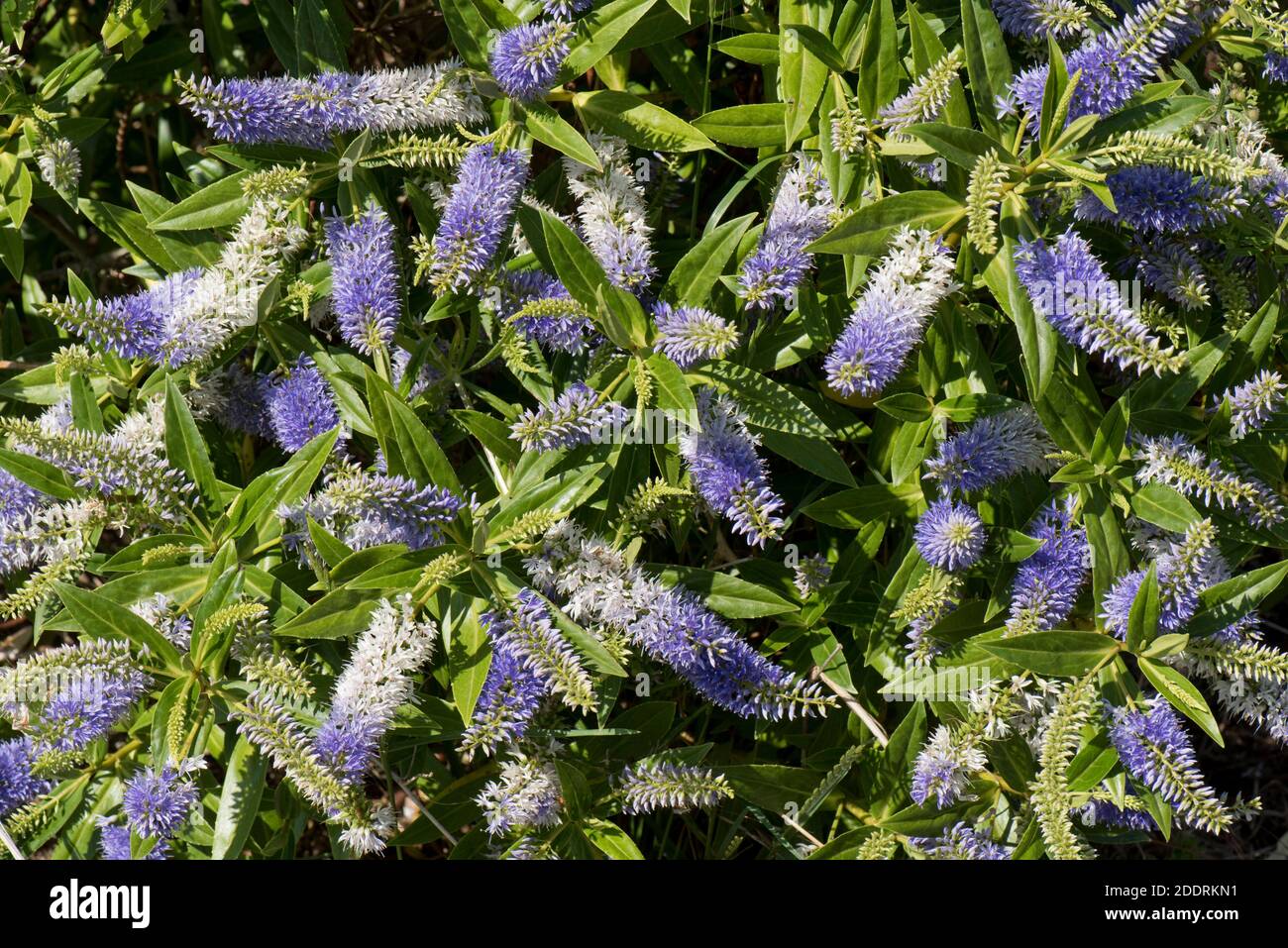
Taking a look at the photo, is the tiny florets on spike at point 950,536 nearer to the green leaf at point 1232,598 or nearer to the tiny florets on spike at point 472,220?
the green leaf at point 1232,598

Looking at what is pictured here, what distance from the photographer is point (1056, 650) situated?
8.14 feet

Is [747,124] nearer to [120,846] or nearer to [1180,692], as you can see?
[1180,692]

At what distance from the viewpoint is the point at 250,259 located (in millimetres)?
2717

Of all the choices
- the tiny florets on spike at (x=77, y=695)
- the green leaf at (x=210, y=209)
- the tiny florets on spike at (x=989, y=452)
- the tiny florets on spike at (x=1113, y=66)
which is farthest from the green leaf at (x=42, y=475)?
the tiny florets on spike at (x=1113, y=66)

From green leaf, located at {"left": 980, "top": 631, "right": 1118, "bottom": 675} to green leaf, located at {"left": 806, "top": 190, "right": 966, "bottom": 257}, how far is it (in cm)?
89

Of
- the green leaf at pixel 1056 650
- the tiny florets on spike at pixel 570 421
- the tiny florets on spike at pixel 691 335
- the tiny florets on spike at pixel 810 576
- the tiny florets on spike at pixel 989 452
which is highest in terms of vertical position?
the tiny florets on spike at pixel 691 335

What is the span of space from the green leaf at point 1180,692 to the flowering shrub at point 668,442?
12 millimetres

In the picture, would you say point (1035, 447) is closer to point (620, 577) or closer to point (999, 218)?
point (999, 218)

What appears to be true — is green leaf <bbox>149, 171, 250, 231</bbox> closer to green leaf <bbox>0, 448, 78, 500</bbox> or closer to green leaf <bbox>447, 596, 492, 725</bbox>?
green leaf <bbox>0, 448, 78, 500</bbox>

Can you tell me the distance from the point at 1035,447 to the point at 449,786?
168 centimetres

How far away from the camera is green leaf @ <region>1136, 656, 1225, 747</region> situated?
7.91 feet

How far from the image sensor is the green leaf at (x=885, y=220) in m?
2.36
